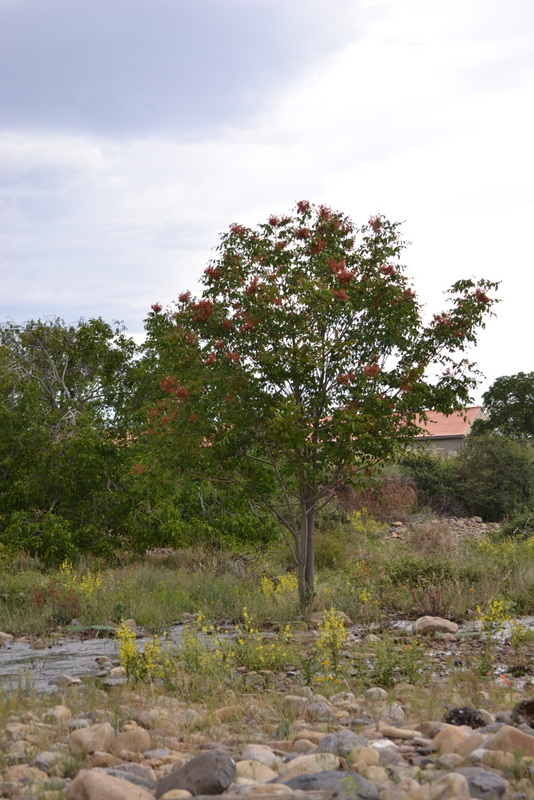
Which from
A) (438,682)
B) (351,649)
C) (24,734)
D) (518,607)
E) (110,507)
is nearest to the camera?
(24,734)

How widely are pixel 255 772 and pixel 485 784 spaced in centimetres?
113

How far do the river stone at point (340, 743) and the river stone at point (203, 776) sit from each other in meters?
0.68

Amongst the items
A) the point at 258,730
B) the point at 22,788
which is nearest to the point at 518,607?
the point at 258,730

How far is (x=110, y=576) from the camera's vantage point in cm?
1374

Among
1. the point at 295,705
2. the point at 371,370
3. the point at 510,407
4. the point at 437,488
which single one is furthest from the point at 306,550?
the point at 510,407

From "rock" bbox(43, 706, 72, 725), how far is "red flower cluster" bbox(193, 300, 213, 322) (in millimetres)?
5909

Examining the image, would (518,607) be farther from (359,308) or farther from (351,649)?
(359,308)

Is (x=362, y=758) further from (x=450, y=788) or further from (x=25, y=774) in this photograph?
(x=25, y=774)

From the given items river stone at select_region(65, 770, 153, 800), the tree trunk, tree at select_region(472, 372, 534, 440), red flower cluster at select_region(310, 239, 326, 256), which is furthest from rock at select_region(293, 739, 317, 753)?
tree at select_region(472, 372, 534, 440)

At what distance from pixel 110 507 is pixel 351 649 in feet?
33.8

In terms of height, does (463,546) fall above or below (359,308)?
below

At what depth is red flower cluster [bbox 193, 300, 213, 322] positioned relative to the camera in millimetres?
10633

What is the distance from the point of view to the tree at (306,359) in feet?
34.0

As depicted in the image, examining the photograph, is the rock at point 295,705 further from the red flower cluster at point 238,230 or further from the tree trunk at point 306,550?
the red flower cluster at point 238,230
